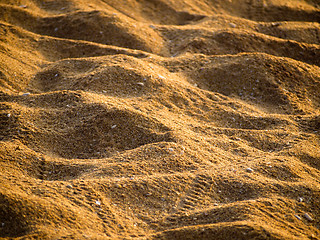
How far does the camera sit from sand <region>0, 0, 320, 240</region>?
211 cm

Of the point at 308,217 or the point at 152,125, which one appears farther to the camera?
the point at 152,125

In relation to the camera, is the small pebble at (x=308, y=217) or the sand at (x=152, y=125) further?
the small pebble at (x=308, y=217)

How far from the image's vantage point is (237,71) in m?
3.87

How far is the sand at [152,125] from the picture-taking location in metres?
2.11

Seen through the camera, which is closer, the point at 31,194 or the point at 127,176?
the point at 31,194

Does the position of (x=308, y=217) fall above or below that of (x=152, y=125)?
below

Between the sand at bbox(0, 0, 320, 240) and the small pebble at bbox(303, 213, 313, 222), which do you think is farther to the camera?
the small pebble at bbox(303, 213, 313, 222)

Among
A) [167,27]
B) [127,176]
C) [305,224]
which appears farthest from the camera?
[167,27]

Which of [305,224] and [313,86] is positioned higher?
[313,86]

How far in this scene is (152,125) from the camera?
2.91m

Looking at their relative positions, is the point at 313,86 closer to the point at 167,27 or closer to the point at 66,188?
the point at 167,27

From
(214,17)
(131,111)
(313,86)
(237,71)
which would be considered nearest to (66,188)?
(131,111)

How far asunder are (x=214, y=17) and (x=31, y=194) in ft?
13.3

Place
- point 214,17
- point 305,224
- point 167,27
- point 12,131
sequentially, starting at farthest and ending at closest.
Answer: point 214,17, point 167,27, point 12,131, point 305,224
